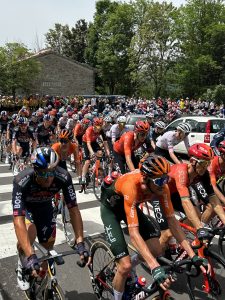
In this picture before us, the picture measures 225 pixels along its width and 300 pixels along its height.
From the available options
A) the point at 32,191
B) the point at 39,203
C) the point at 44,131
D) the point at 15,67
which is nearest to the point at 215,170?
the point at 39,203

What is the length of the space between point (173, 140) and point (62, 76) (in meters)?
42.3

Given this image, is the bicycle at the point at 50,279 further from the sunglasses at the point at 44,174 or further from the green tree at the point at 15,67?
the green tree at the point at 15,67

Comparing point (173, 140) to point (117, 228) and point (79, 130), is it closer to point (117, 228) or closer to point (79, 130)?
point (79, 130)

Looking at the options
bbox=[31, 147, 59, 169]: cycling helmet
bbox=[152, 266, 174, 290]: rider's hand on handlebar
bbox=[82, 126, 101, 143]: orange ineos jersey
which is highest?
bbox=[31, 147, 59, 169]: cycling helmet

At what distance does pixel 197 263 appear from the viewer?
3297 mm

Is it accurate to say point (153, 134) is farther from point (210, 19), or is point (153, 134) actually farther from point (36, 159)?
point (210, 19)

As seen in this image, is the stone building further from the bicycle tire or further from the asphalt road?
the bicycle tire

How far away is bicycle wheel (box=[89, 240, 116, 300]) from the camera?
4082mm

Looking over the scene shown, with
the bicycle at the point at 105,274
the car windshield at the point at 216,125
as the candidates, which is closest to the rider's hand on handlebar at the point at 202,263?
the bicycle at the point at 105,274

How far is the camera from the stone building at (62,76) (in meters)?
46.2

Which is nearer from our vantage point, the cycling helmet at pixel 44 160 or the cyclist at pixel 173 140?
the cycling helmet at pixel 44 160

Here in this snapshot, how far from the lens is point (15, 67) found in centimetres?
3347

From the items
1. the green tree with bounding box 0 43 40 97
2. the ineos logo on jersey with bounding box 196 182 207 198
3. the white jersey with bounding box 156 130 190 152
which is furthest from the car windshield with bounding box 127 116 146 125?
the green tree with bounding box 0 43 40 97

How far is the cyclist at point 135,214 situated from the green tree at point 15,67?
102 ft
